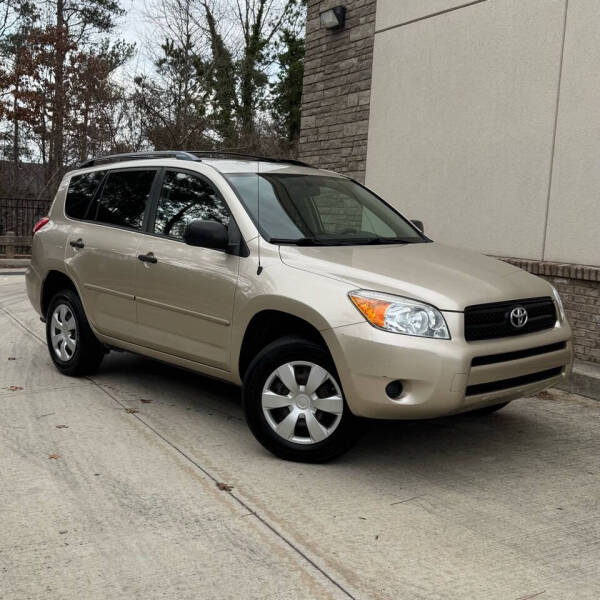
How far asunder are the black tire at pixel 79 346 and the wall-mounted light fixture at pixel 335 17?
6323mm

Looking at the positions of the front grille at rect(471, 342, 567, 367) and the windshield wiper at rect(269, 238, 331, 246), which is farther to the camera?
the windshield wiper at rect(269, 238, 331, 246)

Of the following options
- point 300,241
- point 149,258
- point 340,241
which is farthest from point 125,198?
point 340,241

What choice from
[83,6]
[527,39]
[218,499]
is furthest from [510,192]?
[83,6]

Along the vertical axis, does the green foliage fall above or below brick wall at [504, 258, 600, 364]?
above

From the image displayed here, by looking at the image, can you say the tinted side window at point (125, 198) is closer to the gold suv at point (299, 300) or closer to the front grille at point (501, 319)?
the gold suv at point (299, 300)

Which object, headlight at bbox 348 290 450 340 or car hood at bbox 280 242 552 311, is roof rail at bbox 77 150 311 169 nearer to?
car hood at bbox 280 242 552 311

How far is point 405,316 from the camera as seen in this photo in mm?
4109

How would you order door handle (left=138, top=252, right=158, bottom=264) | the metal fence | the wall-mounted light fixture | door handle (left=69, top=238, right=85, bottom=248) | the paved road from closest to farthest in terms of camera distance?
1. the paved road
2. door handle (left=138, top=252, right=158, bottom=264)
3. door handle (left=69, top=238, right=85, bottom=248)
4. the wall-mounted light fixture
5. the metal fence

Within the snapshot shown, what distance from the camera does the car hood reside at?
166 inches

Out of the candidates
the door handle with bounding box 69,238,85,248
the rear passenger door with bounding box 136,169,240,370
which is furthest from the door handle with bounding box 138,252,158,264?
the door handle with bounding box 69,238,85,248

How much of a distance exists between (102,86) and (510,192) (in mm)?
19911

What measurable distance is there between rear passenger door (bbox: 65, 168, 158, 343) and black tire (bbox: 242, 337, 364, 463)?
1.51 metres

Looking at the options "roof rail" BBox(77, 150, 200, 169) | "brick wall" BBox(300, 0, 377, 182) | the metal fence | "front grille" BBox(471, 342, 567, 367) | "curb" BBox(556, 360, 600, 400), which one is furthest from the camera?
the metal fence

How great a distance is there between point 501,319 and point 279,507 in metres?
1.65
